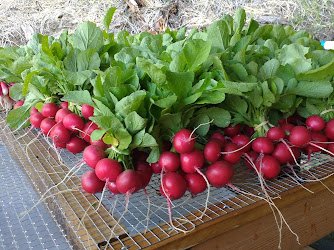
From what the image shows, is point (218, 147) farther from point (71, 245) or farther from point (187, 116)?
point (71, 245)

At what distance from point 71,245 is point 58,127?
0.40 metres

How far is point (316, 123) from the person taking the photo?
34.9 inches

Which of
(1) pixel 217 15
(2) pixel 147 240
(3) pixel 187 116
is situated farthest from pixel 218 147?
(1) pixel 217 15

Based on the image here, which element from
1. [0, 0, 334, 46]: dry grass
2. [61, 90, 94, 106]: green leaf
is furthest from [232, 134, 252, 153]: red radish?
[0, 0, 334, 46]: dry grass

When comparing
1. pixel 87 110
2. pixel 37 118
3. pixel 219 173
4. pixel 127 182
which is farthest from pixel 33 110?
pixel 219 173

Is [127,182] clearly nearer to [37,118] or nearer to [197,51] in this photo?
[197,51]

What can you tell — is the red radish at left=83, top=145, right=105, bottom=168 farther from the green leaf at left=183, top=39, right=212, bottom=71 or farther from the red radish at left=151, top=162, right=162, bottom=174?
the green leaf at left=183, top=39, right=212, bottom=71

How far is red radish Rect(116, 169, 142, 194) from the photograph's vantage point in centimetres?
72

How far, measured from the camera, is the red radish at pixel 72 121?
96 centimetres

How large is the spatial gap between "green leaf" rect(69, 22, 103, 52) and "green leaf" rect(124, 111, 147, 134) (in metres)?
0.46

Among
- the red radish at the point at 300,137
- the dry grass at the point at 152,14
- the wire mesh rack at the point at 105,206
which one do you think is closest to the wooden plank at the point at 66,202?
the wire mesh rack at the point at 105,206

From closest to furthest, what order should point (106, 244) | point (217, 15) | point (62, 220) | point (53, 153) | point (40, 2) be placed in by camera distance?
point (106, 244), point (62, 220), point (53, 153), point (217, 15), point (40, 2)

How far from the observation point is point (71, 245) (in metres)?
0.68

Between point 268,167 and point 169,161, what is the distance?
0.78 ft
